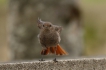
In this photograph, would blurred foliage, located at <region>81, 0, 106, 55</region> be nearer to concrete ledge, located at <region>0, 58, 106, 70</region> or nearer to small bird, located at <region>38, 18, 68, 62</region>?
small bird, located at <region>38, 18, 68, 62</region>

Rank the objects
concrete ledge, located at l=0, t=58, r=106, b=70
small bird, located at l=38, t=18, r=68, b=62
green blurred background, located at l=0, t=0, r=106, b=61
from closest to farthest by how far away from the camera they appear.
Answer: concrete ledge, located at l=0, t=58, r=106, b=70
small bird, located at l=38, t=18, r=68, b=62
green blurred background, located at l=0, t=0, r=106, b=61

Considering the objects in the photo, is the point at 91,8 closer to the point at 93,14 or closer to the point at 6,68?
the point at 93,14

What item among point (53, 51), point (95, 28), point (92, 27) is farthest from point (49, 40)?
point (92, 27)

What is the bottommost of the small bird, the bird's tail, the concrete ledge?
the concrete ledge

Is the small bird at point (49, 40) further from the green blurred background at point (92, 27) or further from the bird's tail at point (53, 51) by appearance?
the green blurred background at point (92, 27)

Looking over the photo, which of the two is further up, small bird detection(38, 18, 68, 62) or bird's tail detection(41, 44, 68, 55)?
small bird detection(38, 18, 68, 62)

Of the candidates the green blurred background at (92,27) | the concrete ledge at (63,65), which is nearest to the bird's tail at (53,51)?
the concrete ledge at (63,65)

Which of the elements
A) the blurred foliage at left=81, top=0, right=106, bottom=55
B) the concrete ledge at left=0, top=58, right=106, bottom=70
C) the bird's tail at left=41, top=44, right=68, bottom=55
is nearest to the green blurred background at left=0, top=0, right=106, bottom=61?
the blurred foliage at left=81, top=0, right=106, bottom=55

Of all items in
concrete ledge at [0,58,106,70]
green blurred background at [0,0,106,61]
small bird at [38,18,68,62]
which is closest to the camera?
concrete ledge at [0,58,106,70]

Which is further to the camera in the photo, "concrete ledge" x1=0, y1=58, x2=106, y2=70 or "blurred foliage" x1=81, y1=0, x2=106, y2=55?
"blurred foliage" x1=81, y1=0, x2=106, y2=55

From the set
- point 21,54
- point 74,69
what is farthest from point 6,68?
point 21,54
